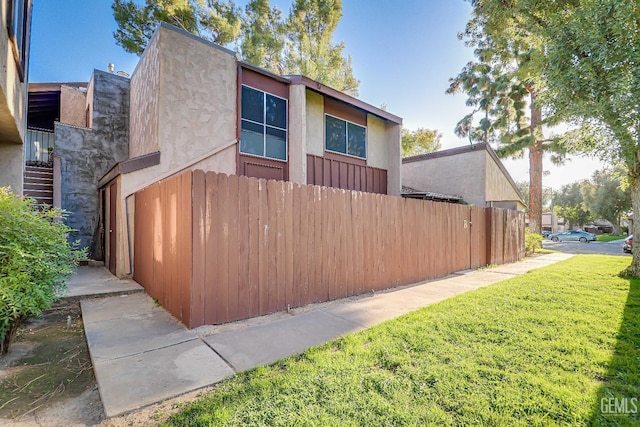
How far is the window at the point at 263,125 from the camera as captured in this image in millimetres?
8383

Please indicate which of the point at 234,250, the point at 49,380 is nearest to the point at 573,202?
the point at 234,250

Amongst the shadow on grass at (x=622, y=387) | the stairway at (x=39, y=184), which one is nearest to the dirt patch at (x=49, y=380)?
the shadow on grass at (x=622, y=387)

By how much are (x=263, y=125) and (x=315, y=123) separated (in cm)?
193

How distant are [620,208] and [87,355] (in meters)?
47.7

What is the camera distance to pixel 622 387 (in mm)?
2338

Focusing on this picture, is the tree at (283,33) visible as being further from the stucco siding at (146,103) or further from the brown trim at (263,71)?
the brown trim at (263,71)

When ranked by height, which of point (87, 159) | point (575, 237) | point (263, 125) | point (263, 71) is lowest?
point (575, 237)

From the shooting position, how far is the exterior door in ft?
23.4

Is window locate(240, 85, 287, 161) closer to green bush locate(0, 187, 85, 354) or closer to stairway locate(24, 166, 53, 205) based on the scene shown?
green bush locate(0, 187, 85, 354)

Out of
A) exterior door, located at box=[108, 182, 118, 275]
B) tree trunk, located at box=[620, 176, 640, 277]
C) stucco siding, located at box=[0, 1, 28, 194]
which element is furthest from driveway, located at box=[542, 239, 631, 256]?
stucco siding, located at box=[0, 1, 28, 194]

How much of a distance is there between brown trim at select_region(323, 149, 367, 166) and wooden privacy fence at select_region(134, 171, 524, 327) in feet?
13.2

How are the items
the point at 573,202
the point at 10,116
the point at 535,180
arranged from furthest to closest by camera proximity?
the point at 573,202, the point at 535,180, the point at 10,116

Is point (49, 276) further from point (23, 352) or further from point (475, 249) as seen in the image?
point (475, 249)
